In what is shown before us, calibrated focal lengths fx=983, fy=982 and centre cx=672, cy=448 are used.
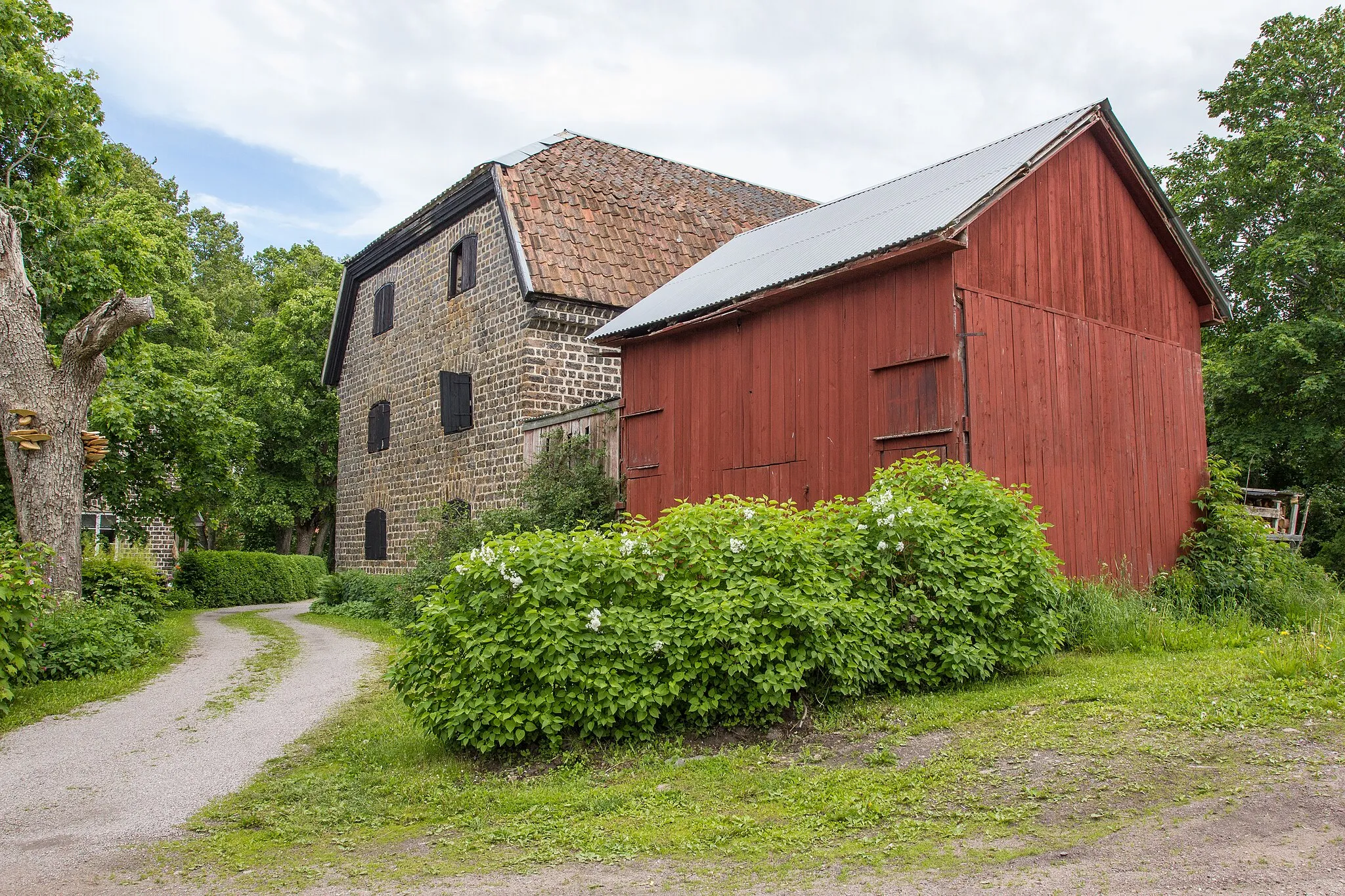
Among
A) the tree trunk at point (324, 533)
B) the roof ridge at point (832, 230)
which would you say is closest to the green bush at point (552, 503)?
the roof ridge at point (832, 230)

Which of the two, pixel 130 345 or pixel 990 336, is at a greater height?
pixel 130 345

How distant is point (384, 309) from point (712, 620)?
17.0 m

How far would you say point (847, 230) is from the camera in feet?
42.0

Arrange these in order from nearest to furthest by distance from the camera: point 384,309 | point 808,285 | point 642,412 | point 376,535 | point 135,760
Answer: point 135,760
point 808,285
point 642,412
point 376,535
point 384,309

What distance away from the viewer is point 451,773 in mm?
6711

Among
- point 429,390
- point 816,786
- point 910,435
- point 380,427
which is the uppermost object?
point 429,390

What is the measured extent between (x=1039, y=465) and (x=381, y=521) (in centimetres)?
1486

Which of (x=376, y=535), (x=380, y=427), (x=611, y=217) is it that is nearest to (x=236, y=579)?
(x=376, y=535)

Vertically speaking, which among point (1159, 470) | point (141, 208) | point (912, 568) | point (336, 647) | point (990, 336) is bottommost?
point (336, 647)

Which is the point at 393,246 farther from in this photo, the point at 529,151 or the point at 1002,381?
the point at 1002,381

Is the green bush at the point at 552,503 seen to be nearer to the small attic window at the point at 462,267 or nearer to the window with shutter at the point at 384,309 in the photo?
the small attic window at the point at 462,267

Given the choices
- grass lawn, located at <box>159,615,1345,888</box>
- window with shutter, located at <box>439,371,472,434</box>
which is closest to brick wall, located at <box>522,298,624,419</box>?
window with shutter, located at <box>439,371,472,434</box>

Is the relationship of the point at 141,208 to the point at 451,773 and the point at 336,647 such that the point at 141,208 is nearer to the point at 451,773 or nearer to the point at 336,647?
the point at 336,647

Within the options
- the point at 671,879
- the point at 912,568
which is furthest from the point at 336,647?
the point at 671,879
